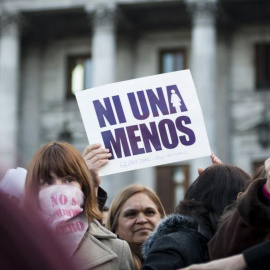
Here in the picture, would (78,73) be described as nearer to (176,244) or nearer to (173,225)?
(173,225)

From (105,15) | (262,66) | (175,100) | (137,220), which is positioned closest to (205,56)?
(262,66)

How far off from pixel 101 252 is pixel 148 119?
1392mm

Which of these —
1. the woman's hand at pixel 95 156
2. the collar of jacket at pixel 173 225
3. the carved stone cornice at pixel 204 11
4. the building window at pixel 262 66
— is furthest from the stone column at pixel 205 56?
the collar of jacket at pixel 173 225

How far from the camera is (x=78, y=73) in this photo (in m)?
30.2

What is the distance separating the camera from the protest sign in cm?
485

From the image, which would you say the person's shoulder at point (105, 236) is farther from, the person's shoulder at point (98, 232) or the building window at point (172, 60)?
the building window at point (172, 60)

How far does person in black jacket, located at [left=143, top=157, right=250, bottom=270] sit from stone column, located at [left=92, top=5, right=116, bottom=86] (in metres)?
23.1

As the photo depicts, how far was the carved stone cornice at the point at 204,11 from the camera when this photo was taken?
2695 cm

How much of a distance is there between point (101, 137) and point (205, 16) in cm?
2260

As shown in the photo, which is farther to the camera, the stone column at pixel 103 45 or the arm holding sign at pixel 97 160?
the stone column at pixel 103 45

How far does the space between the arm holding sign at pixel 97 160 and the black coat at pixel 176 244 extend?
86 cm

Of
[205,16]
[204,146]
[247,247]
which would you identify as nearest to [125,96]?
[204,146]

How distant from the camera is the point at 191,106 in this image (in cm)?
488

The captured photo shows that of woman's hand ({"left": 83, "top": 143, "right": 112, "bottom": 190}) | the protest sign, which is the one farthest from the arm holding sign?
the protest sign
